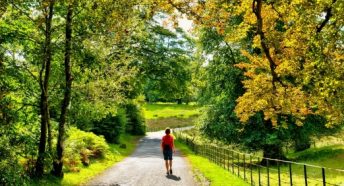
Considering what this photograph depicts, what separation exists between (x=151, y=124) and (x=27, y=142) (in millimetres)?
80918

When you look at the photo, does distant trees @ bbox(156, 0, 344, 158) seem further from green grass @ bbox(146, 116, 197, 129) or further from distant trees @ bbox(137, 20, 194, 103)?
green grass @ bbox(146, 116, 197, 129)

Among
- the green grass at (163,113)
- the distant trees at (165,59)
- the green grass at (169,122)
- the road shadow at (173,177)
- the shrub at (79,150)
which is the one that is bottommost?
the road shadow at (173,177)

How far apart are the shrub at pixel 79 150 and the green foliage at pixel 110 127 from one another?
35.9ft

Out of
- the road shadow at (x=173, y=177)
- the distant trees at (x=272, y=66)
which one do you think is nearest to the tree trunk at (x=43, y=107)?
the distant trees at (x=272, y=66)

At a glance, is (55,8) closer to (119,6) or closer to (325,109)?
(119,6)

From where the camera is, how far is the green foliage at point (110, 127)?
38.8m

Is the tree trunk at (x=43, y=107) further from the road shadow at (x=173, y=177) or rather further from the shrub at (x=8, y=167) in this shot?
the road shadow at (x=173, y=177)

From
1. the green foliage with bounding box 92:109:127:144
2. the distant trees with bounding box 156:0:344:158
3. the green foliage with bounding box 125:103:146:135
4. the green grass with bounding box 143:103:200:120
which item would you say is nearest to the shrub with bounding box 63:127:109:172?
the distant trees with bounding box 156:0:344:158

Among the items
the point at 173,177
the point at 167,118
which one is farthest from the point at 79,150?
the point at 167,118

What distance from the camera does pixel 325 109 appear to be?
1753 cm

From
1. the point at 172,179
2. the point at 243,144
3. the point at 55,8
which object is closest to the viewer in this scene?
the point at 55,8

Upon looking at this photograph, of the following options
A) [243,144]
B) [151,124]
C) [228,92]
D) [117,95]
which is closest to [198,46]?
[228,92]

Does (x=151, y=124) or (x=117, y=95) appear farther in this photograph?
(x=151, y=124)

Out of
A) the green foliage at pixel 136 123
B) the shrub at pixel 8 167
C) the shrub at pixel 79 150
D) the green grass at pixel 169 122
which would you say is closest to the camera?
the shrub at pixel 8 167
